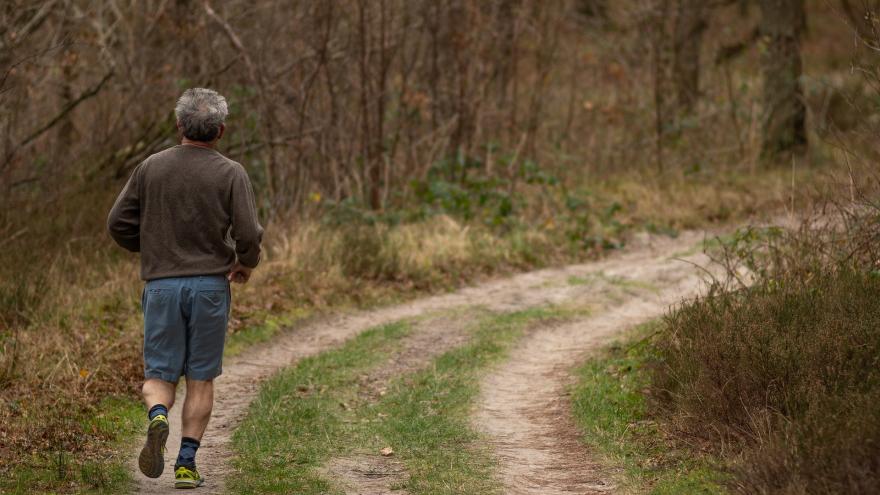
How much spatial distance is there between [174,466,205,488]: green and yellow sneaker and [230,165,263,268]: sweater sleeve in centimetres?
117

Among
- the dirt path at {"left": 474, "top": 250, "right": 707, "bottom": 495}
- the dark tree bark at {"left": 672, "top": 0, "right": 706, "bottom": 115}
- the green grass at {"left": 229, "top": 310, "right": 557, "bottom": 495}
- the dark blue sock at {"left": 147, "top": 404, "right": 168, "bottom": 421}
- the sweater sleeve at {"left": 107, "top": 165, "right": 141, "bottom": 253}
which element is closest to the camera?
the dark blue sock at {"left": 147, "top": 404, "right": 168, "bottom": 421}

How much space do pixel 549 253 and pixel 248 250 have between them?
9720mm

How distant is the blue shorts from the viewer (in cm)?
590

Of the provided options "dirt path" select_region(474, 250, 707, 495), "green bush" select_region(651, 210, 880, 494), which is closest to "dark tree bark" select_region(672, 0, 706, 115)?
"dirt path" select_region(474, 250, 707, 495)

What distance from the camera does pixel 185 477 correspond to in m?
5.98

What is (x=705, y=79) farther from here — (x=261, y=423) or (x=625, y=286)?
(x=261, y=423)

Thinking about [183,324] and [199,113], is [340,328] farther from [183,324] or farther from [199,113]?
[199,113]

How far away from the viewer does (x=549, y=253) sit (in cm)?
1540

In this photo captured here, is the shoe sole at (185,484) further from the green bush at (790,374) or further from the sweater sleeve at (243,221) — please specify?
the green bush at (790,374)

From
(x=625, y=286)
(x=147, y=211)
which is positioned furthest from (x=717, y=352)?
(x=625, y=286)

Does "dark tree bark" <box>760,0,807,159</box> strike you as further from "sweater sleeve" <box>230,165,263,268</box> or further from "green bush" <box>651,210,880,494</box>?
"sweater sleeve" <box>230,165,263,268</box>

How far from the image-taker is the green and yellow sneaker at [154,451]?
18.5 ft

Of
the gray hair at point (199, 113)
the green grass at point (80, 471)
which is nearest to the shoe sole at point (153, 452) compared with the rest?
the green grass at point (80, 471)

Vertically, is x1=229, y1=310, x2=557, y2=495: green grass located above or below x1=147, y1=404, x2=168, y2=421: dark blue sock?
below
